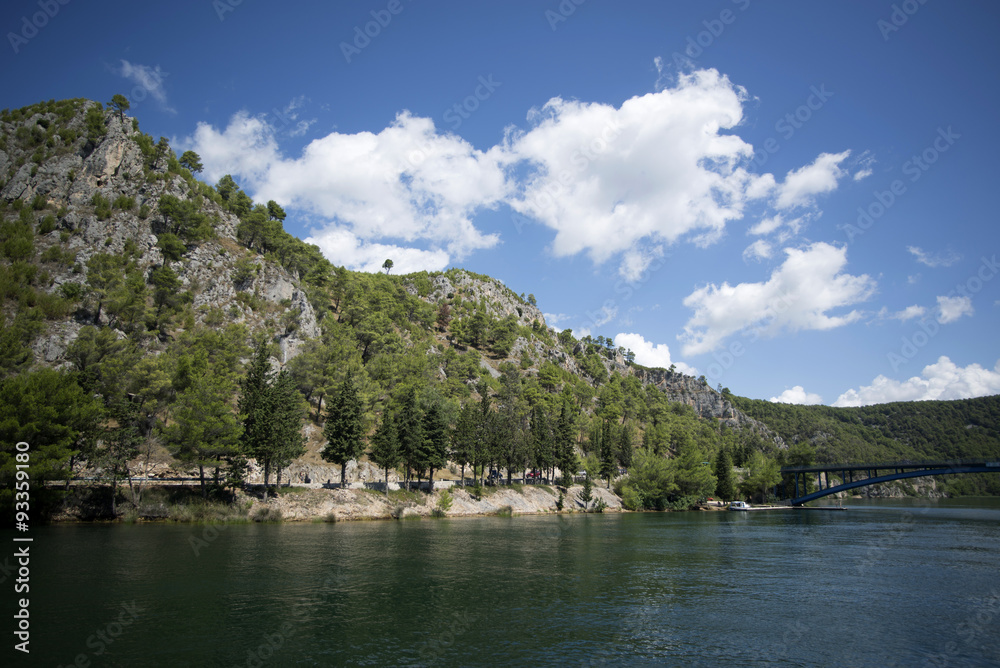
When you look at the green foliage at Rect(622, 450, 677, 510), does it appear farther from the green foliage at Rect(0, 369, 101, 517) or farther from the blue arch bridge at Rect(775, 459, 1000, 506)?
the green foliage at Rect(0, 369, 101, 517)

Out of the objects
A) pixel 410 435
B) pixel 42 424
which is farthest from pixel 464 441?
pixel 42 424

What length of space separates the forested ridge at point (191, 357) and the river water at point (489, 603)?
17354 mm

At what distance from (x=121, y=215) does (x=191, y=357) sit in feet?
219

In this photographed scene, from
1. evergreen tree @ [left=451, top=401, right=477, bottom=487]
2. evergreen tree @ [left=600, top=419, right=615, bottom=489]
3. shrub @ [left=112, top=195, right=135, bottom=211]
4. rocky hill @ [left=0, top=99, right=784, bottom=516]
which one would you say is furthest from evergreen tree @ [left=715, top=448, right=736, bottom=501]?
shrub @ [left=112, top=195, right=135, bottom=211]

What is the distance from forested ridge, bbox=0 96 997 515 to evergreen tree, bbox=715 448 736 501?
0.44 m

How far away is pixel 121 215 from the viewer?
12475 cm

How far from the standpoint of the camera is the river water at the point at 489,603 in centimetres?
2161

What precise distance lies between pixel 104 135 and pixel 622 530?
164 m

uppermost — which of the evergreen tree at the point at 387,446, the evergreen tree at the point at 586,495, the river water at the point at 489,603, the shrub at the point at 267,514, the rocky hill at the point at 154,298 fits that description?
the rocky hill at the point at 154,298

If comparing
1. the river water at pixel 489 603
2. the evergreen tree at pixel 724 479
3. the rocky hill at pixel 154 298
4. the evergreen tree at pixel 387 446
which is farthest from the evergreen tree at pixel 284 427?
the evergreen tree at pixel 724 479

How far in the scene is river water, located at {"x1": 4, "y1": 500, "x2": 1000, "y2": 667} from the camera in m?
21.6

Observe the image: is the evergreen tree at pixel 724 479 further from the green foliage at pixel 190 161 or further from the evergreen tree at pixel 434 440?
the green foliage at pixel 190 161

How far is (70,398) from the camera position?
5922cm

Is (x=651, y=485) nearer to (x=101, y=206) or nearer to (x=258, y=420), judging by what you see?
(x=258, y=420)
